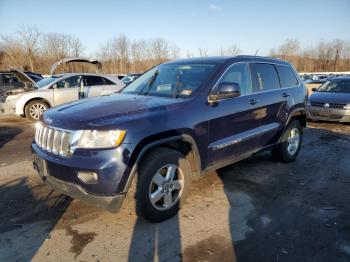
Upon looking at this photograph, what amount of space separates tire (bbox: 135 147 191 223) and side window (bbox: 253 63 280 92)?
6.88ft

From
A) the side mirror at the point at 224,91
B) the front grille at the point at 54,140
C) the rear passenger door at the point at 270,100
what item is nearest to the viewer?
the front grille at the point at 54,140

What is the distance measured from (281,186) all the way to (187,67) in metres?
2.34

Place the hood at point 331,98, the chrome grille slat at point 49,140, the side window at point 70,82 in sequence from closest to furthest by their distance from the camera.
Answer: the chrome grille slat at point 49,140 → the hood at point 331,98 → the side window at point 70,82

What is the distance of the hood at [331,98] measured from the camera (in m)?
9.90

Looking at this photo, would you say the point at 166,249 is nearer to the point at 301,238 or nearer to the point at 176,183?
the point at 176,183

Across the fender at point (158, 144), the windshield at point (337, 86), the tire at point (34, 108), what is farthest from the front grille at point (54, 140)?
the windshield at point (337, 86)

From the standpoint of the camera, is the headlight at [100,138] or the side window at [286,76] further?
the side window at [286,76]

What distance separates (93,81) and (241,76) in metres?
7.94

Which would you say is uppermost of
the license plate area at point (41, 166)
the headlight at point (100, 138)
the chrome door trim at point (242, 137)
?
the headlight at point (100, 138)

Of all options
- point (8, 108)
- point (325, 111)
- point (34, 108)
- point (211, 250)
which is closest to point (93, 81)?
point (34, 108)

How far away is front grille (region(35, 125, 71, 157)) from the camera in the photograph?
3.28 meters

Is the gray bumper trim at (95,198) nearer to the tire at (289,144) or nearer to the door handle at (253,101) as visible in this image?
the door handle at (253,101)

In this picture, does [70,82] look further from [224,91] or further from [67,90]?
[224,91]

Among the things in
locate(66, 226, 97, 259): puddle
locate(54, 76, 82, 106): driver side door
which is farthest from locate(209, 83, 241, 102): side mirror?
locate(54, 76, 82, 106): driver side door
